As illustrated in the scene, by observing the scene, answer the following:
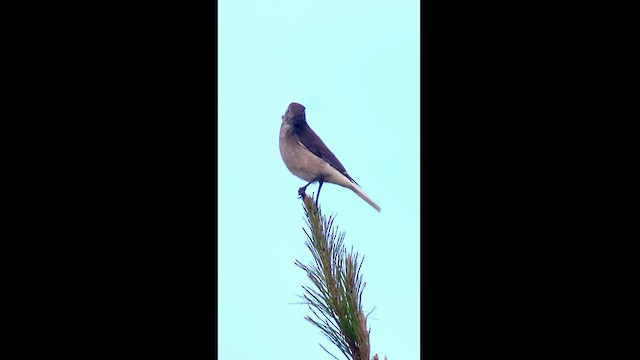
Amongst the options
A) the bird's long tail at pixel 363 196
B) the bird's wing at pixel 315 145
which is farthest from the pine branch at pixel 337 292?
the bird's wing at pixel 315 145

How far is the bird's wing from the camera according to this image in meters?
4.59

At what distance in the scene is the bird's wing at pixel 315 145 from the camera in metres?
4.59

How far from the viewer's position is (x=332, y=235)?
2.47 meters

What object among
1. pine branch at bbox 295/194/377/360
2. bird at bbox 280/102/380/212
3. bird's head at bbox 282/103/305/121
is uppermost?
bird's head at bbox 282/103/305/121

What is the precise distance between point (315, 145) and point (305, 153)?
110 millimetres

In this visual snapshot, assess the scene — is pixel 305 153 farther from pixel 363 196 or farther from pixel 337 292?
pixel 337 292

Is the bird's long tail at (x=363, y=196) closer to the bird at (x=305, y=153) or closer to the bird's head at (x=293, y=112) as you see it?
the bird at (x=305, y=153)

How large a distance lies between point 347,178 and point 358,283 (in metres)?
1.98

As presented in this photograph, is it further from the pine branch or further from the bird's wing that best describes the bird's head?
the pine branch

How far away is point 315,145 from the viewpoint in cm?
484

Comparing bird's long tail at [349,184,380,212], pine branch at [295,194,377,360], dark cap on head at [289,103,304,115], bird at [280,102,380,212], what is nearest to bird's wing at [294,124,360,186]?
bird at [280,102,380,212]

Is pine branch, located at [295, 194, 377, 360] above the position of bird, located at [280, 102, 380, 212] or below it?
below

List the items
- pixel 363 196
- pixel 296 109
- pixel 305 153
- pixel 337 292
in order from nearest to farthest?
1. pixel 337 292
2. pixel 363 196
3. pixel 305 153
4. pixel 296 109

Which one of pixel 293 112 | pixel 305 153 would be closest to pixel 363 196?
pixel 305 153
